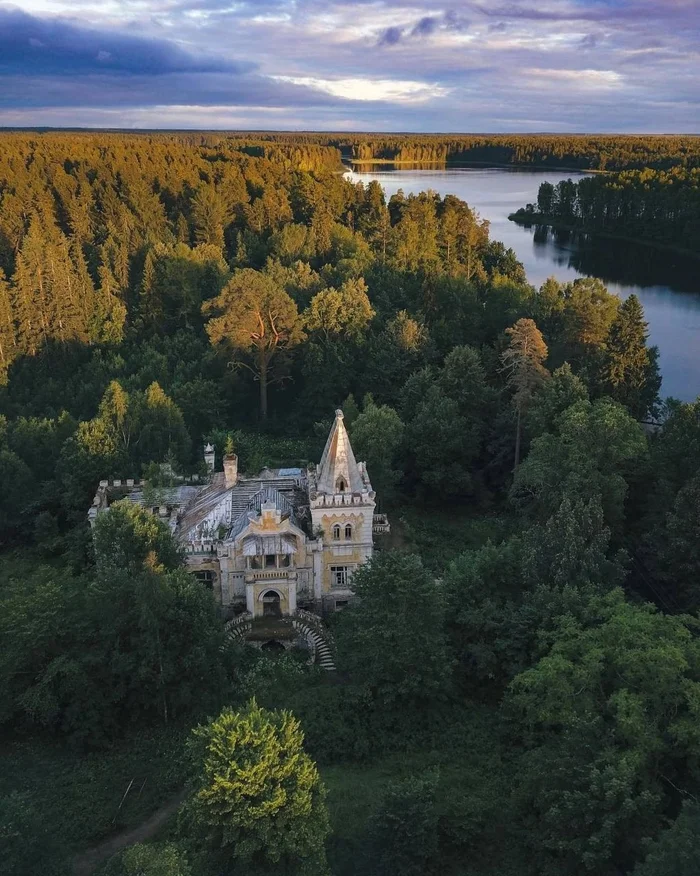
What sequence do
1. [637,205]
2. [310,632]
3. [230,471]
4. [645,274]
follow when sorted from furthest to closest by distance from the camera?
[637,205]
[645,274]
[230,471]
[310,632]

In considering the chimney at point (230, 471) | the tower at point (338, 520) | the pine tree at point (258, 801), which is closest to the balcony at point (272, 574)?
the tower at point (338, 520)

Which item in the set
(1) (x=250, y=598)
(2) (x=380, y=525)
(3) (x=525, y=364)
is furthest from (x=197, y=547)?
(3) (x=525, y=364)

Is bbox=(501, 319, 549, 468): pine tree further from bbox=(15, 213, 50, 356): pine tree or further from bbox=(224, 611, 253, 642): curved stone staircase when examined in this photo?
bbox=(15, 213, 50, 356): pine tree

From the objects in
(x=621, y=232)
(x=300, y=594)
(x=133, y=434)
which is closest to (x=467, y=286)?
(x=133, y=434)

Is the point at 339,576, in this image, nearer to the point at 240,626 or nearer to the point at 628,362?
the point at 240,626

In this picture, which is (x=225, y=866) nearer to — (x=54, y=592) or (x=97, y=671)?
(x=97, y=671)
